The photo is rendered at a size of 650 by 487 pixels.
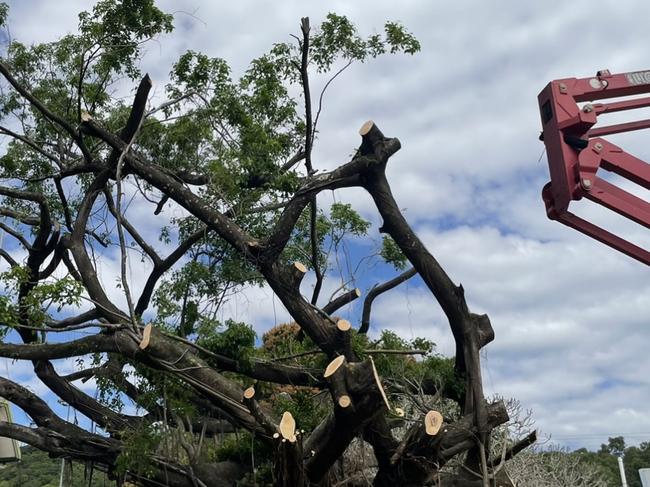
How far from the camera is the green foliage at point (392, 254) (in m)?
11.0

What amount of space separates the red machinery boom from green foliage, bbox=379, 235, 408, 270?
4.93 m

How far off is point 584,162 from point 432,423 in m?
2.55

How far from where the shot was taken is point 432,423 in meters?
6.37

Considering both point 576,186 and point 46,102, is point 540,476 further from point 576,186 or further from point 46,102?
point 46,102

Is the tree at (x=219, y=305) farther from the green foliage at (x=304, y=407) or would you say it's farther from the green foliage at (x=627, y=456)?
the green foliage at (x=627, y=456)

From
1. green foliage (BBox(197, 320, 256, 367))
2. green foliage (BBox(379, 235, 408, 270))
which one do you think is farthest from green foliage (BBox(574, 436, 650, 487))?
A: green foliage (BBox(197, 320, 256, 367))

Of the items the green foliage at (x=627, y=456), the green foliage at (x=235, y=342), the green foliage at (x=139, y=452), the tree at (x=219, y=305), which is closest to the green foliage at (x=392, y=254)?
the tree at (x=219, y=305)

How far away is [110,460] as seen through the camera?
8.62 metres

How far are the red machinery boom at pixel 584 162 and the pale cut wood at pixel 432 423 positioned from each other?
1988 mm

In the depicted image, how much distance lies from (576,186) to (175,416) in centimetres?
506

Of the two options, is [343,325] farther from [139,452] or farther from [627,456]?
[627,456]

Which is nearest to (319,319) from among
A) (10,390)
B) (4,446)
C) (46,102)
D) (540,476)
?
(540,476)

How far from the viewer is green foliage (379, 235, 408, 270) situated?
1102 cm

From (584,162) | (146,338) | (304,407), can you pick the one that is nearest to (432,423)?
(304,407)
